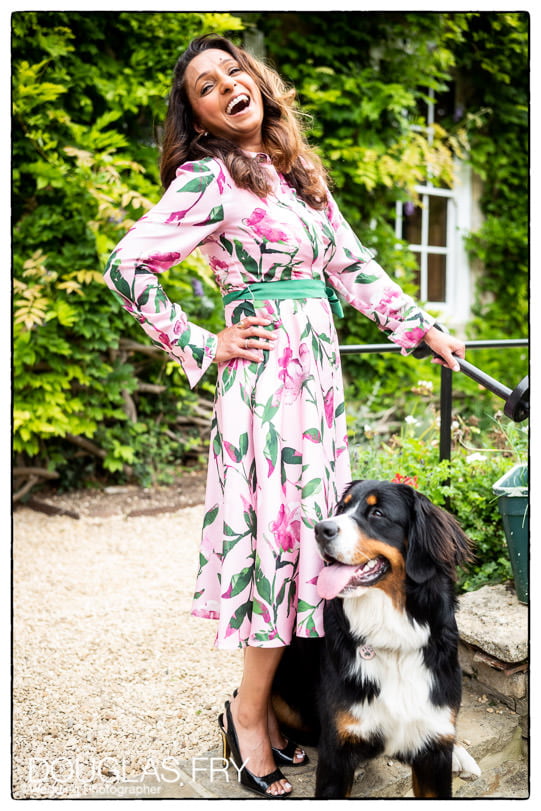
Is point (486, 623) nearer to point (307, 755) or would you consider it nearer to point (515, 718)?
point (515, 718)

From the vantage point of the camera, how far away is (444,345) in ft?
6.97

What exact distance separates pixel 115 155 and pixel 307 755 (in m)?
3.92

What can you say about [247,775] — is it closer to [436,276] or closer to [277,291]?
[277,291]

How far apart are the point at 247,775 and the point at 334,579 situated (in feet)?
2.40

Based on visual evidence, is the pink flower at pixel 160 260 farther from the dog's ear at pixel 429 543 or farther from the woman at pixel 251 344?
the dog's ear at pixel 429 543

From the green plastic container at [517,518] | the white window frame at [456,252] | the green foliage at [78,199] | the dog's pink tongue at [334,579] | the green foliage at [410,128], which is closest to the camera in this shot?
the dog's pink tongue at [334,579]

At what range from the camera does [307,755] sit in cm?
209

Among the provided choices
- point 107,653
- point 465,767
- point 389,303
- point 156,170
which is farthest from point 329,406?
point 156,170

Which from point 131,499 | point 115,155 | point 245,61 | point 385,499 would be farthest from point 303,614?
point 115,155

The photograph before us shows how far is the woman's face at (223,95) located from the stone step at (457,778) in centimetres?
180

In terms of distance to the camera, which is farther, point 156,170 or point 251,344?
point 156,170

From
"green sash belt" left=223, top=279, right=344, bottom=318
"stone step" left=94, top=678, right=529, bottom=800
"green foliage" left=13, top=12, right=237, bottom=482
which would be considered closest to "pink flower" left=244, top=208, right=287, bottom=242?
"green sash belt" left=223, top=279, right=344, bottom=318

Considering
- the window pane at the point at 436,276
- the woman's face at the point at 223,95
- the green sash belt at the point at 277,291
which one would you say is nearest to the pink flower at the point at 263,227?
the green sash belt at the point at 277,291

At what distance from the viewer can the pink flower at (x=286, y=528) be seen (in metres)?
1.85
